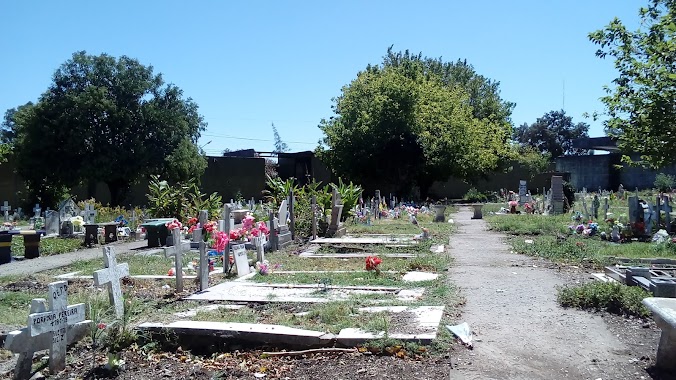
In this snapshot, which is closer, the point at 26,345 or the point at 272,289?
the point at 26,345

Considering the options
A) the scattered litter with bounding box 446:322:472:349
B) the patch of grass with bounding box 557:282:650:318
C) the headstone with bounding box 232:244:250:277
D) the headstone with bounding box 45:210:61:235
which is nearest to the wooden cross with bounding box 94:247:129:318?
the headstone with bounding box 232:244:250:277

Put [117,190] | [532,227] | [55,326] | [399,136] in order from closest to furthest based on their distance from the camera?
[55,326], [532,227], [117,190], [399,136]

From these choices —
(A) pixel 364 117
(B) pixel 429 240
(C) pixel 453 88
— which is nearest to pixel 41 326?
(B) pixel 429 240

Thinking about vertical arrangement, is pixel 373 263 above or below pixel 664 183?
below

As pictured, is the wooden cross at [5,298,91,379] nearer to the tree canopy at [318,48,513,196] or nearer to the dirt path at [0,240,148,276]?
the dirt path at [0,240,148,276]

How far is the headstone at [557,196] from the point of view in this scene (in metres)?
24.7

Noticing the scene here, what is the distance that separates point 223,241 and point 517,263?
5.49 metres

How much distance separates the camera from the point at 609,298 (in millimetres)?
6949

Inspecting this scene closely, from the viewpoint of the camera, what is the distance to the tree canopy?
33594 millimetres

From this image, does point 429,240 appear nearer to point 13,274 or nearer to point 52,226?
point 13,274

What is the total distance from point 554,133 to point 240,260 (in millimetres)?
81022

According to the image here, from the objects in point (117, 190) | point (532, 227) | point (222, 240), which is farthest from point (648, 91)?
point (117, 190)

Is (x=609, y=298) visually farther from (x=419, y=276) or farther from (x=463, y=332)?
(x=419, y=276)

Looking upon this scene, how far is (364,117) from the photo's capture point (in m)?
33.8
